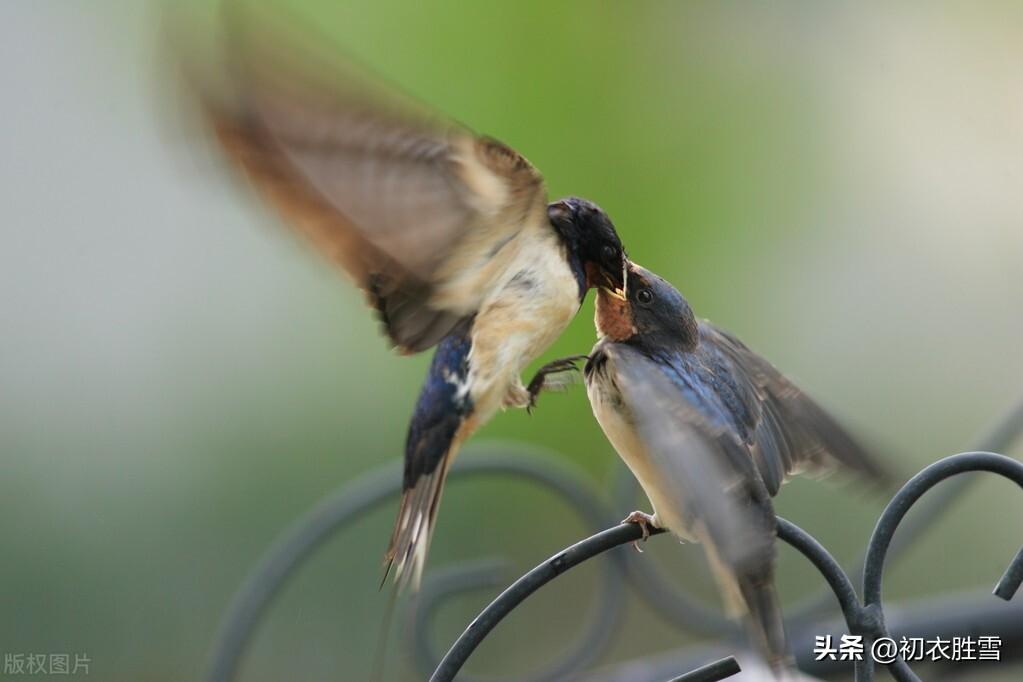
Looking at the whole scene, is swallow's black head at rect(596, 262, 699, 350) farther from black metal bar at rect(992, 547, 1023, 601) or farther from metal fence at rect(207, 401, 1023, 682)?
black metal bar at rect(992, 547, 1023, 601)

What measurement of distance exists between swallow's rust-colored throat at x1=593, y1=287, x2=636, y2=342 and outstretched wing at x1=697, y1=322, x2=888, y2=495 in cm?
9

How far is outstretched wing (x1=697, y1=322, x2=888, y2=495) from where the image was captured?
4.31 ft

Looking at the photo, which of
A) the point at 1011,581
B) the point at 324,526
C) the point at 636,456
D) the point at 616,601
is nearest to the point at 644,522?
the point at 636,456

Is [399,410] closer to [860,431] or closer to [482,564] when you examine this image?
[482,564]

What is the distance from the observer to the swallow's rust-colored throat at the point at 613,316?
1.26 m

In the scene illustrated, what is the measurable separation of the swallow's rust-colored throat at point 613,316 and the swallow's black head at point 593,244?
0.02 meters

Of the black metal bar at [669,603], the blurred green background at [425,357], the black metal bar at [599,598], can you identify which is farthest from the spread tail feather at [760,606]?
the blurred green background at [425,357]

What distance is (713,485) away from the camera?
0.98 meters

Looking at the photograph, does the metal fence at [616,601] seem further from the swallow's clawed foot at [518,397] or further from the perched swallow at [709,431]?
the swallow's clawed foot at [518,397]

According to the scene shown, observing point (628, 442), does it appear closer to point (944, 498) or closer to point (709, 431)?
A: point (709, 431)

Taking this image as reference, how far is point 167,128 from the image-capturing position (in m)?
1.08

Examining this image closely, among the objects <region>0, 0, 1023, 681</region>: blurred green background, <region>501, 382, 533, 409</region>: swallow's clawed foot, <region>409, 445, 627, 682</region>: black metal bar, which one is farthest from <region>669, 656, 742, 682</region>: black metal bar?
<region>0, 0, 1023, 681</region>: blurred green background

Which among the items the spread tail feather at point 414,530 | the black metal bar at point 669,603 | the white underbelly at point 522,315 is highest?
the white underbelly at point 522,315

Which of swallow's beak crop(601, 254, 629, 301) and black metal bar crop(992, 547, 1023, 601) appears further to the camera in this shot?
swallow's beak crop(601, 254, 629, 301)
